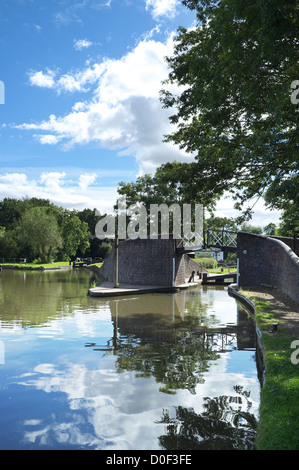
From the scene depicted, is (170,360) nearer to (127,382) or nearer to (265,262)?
(127,382)

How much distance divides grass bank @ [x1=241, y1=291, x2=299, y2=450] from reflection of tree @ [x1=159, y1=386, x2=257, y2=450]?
1.53ft

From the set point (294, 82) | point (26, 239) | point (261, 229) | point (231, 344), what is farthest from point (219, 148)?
point (261, 229)

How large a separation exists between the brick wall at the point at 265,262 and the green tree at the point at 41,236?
35609 millimetres

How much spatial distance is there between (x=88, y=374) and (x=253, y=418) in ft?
12.9

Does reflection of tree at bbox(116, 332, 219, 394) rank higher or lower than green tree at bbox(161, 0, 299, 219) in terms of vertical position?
lower

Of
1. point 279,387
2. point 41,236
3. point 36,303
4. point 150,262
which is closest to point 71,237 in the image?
point 41,236

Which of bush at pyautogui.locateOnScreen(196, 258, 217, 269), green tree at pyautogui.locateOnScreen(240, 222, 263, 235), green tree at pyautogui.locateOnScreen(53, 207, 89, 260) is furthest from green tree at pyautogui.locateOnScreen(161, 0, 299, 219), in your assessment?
green tree at pyautogui.locateOnScreen(240, 222, 263, 235)

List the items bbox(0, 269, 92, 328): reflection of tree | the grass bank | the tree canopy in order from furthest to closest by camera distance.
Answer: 1. the tree canopy
2. bbox(0, 269, 92, 328): reflection of tree
3. the grass bank

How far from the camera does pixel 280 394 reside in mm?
5855

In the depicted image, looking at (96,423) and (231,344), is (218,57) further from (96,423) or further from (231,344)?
(96,423)

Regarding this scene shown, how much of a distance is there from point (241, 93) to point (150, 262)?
17.5 metres

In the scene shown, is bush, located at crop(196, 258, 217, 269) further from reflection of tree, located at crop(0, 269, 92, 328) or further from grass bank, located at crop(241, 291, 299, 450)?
grass bank, located at crop(241, 291, 299, 450)

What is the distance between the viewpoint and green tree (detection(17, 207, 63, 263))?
5328 centimetres

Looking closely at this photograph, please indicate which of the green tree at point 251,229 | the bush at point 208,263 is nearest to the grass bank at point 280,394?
the bush at point 208,263
